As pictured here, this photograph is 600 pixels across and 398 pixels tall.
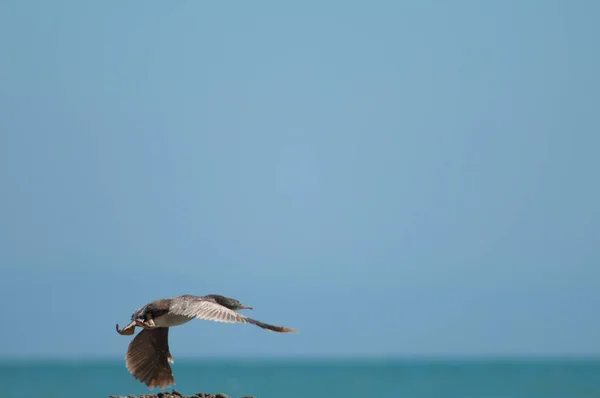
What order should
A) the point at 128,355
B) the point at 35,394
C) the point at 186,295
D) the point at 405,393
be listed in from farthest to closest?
the point at 405,393 → the point at 35,394 → the point at 128,355 → the point at 186,295

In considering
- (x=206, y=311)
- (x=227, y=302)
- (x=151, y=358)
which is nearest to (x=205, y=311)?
(x=206, y=311)

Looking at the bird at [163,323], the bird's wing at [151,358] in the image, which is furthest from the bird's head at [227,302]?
the bird's wing at [151,358]

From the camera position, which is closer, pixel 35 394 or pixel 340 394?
pixel 35 394

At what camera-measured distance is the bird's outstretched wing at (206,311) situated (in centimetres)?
2006

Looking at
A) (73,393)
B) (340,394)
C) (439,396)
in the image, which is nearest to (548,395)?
(439,396)

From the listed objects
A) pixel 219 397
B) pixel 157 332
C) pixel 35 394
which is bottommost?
pixel 219 397

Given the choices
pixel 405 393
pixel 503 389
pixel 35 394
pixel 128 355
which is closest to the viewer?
pixel 128 355

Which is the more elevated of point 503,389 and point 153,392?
point 503,389

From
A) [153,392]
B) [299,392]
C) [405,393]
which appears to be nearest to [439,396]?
[405,393]

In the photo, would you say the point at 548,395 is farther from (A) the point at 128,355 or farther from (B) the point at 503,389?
(A) the point at 128,355

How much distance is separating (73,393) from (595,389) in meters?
43.9

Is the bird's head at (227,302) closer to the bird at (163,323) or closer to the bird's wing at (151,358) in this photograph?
the bird at (163,323)

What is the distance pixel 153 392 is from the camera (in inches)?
929

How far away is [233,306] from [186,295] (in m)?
0.93
